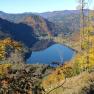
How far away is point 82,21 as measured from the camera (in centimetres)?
3750

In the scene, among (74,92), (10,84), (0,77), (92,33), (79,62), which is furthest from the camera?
(79,62)

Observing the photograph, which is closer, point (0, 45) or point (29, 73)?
point (29, 73)

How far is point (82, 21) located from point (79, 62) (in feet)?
18.6

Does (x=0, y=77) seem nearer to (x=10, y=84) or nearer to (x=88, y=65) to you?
(x=10, y=84)

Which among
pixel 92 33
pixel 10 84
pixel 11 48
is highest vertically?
pixel 11 48

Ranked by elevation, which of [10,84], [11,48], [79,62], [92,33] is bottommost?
[79,62]

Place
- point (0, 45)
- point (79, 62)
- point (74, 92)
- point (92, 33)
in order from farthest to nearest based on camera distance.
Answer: point (79, 62) < point (92, 33) < point (74, 92) < point (0, 45)

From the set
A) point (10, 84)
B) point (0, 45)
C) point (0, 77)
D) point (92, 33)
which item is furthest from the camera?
point (92, 33)

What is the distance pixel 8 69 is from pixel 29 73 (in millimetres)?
940

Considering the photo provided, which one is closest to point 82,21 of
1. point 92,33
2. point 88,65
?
point 92,33

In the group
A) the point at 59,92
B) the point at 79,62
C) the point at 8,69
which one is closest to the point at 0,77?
the point at 8,69

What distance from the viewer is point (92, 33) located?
3700cm

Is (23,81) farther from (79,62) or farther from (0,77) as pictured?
(79,62)

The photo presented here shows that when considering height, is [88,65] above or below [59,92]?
below
